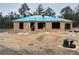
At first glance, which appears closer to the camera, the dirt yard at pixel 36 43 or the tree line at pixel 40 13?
the dirt yard at pixel 36 43

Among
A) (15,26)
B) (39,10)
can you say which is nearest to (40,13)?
(39,10)

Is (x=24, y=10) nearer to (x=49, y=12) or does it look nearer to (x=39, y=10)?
(x=39, y=10)

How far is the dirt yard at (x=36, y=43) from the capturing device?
35.8ft

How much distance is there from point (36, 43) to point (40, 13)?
0.71m

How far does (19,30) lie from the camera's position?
1118 cm

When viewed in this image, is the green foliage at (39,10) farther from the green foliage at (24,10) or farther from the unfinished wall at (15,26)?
the unfinished wall at (15,26)

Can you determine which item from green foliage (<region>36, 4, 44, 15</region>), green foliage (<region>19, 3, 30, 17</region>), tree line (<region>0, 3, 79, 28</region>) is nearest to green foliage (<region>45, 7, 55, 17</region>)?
tree line (<region>0, 3, 79, 28</region>)

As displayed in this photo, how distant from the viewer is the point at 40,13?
11.2 meters

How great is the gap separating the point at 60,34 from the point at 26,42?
2.62 feet

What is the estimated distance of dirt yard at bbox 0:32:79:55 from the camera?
35.8 ft

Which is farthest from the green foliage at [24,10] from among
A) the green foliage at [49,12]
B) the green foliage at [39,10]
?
the green foliage at [49,12]

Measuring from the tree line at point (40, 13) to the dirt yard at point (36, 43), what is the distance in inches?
9.8

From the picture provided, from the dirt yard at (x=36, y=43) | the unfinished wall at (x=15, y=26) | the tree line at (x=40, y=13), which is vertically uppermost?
the tree line at (x=40, y=13)
